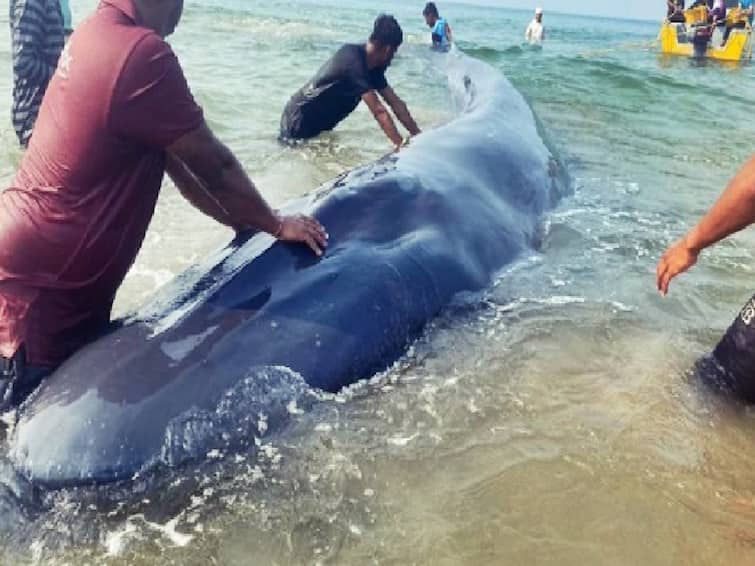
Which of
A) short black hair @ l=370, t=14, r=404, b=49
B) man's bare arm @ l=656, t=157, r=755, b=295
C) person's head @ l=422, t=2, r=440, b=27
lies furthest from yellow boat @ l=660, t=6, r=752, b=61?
man's bare arm @ l=656, t=157, r=755, b=295

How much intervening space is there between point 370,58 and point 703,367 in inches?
221

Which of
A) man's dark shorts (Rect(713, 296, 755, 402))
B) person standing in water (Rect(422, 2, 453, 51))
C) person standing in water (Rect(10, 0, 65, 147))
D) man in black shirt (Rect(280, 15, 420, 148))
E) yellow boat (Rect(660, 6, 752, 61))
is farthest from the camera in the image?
yellow boat (Rect(660, 6, 752, 61))

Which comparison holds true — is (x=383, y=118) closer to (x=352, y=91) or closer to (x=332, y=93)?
(x=352, y=91)

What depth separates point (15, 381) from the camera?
3.38m

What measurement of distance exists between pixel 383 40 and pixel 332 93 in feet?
3.71

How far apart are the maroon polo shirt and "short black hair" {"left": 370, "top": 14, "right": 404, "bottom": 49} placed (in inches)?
206

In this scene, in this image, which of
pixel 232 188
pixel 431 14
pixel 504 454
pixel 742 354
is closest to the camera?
pixel 504 454

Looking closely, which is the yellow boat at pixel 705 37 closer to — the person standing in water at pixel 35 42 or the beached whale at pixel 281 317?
the beached whale at pixel 281 317

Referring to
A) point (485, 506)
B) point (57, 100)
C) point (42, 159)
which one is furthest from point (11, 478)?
point (485, 506)

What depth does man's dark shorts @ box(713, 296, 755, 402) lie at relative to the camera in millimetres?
3855

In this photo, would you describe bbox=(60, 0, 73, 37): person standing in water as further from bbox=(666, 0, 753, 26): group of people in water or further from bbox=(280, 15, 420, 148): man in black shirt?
bbox=(666, 0, 753, 26): group of people in water

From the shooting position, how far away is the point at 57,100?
3332 mm

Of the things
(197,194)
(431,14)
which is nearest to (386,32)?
(197,194)

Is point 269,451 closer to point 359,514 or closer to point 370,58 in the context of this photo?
point 359,514
